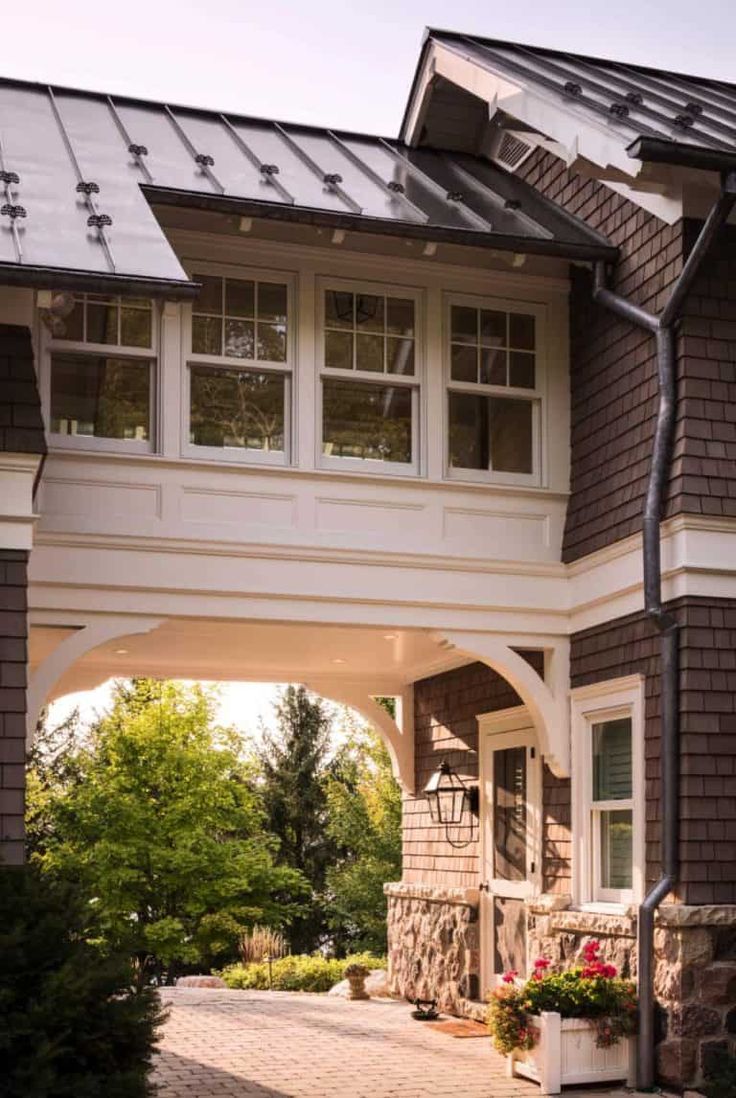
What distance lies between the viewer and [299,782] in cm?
2788

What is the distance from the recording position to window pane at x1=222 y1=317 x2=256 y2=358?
32.1ft

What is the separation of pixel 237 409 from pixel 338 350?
85 cm

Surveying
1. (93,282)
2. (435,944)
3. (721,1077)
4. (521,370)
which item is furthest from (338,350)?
(435,944)

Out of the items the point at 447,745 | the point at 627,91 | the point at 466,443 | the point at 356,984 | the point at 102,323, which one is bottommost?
the point at 356,984

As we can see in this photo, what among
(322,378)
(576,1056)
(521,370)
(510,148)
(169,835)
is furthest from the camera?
(169,835)

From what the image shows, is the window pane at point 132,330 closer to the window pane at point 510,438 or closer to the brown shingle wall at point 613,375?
the window pane at point 510,438

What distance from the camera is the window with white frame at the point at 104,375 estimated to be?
30.6ft

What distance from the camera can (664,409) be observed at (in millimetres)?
8758

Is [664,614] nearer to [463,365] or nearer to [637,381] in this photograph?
[637,381]

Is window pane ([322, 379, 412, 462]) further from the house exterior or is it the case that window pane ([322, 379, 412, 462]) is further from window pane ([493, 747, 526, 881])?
window pane ([493, 747, 526, 881])

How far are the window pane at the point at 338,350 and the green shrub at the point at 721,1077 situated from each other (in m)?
5.07

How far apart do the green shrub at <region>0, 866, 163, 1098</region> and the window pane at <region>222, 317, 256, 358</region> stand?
4218mm

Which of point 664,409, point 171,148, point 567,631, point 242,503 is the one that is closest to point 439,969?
point 567,631

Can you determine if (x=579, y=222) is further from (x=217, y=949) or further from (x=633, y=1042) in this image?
(x=217, y=949)
